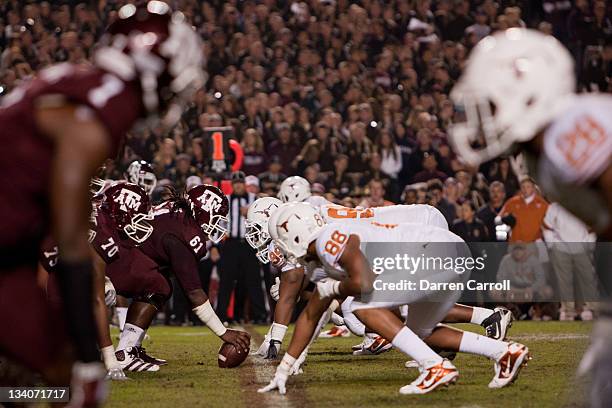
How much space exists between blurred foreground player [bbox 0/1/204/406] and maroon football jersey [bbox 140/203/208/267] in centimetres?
495

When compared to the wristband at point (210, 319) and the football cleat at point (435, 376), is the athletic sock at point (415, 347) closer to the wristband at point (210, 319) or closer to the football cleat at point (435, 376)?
the football cleat at point (435, 376)

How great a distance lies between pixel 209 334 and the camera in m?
12.0

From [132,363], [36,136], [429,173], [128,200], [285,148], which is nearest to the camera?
[36,136]

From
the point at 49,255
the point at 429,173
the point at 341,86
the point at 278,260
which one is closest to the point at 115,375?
the point at 49,255

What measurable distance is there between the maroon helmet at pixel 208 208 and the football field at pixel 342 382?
117cm

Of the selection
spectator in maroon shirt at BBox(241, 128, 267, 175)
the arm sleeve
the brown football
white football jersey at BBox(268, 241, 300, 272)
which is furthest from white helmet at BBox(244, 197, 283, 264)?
spectator in maroon shirt at BBox(241, 128, 267, 175)

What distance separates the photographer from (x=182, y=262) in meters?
8.36

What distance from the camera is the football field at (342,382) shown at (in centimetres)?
619

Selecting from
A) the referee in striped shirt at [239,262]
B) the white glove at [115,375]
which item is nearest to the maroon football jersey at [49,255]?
the white glove at [115,375]

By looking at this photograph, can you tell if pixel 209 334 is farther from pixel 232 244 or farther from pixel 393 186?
pixel 393 186

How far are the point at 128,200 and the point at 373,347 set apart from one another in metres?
2.77

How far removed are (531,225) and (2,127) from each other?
10.6m

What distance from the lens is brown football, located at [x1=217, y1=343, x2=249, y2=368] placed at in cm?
810

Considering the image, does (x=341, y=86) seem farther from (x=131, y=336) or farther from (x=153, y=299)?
(x=131, y=336)
